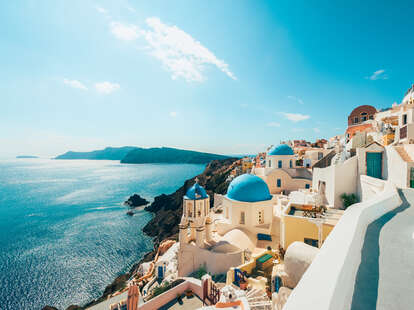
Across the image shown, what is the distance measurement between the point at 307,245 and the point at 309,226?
179 inches

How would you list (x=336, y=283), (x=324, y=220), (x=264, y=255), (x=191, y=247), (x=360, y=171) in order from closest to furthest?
(x=336, y=283), (x=324, y=220), (x=264, y=255), (x=360, y=171), (x=191, y=247)

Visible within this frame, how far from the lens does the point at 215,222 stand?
47.9 feet

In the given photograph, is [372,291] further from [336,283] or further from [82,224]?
[82,224]

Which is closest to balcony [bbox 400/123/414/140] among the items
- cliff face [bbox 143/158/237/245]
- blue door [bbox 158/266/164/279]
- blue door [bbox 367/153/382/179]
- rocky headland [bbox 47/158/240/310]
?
blue door [bbox 367/153/382/179]

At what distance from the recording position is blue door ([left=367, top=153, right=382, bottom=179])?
10586 mm

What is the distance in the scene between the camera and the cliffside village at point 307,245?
1.90m

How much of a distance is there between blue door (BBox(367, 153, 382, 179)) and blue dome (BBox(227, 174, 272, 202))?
20.2 ft

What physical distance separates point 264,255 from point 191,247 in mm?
4664

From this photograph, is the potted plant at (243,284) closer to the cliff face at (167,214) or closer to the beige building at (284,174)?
the beige building at (284,174)

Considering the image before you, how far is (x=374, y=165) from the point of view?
10734 mm

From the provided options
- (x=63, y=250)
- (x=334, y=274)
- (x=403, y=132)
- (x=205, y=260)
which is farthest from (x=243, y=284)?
(x=63, y=250)

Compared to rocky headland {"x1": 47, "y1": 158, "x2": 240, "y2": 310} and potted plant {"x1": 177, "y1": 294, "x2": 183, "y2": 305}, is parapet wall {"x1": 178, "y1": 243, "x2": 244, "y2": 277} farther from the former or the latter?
rocky headland {"x1": 47, "y1": 158, "x2": 240, "y2": 310}

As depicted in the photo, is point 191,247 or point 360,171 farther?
point 191,247

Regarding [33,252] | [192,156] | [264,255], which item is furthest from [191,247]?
[192,156]
